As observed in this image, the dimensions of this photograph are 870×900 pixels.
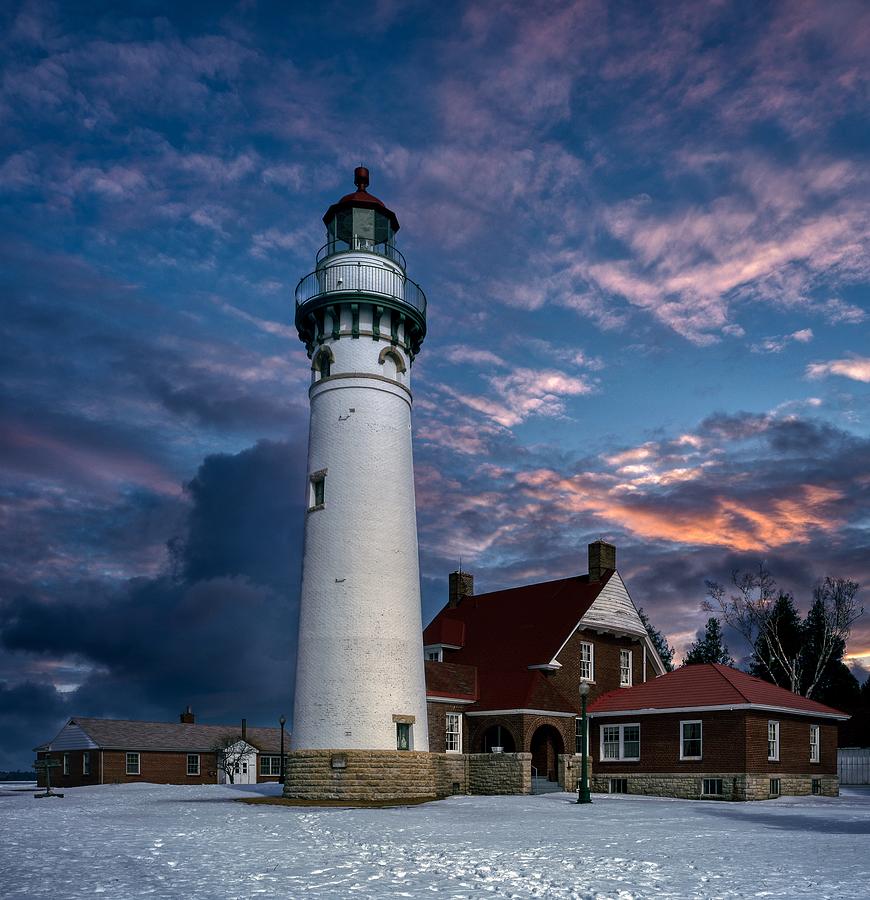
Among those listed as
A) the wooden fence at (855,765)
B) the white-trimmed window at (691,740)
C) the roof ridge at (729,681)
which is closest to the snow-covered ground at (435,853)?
the roof ridge at (729,681)

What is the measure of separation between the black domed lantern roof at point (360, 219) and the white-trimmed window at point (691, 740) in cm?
2132

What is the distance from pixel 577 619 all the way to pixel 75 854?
2852cm

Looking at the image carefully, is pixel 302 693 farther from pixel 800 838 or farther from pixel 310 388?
pixel 800 838

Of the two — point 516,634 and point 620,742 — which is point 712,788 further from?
point 516,634

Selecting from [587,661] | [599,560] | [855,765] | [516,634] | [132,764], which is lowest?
[132,764]

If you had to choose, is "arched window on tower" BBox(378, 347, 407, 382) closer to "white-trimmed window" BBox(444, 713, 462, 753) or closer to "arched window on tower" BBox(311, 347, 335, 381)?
"arched window on tower" BBox(311, 347, 335, 381)

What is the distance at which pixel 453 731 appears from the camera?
1551 inches

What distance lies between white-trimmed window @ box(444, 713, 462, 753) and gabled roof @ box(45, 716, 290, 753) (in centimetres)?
2441

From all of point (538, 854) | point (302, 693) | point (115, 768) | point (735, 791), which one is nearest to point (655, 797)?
point (735, 791)

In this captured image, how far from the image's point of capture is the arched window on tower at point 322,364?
33.7m

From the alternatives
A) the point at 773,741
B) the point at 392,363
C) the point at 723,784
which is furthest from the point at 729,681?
the point at 392,363

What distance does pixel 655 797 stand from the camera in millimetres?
36844

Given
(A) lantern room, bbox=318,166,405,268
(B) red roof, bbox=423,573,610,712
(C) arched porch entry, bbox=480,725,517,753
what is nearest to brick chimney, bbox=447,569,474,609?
(B) red roof, bbox=423,573,610,712

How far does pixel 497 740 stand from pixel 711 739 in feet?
29.0
